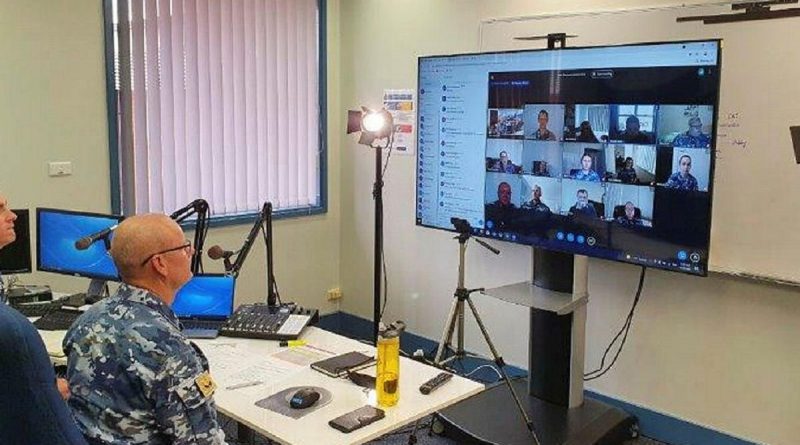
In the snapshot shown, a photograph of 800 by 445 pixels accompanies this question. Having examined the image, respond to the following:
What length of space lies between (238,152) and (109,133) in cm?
78

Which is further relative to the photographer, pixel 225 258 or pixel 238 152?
pixel 238 152

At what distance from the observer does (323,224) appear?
498 cm

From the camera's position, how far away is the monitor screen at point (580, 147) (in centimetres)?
280

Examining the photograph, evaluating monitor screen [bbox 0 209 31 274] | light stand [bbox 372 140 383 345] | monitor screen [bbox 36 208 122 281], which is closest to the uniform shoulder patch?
monitor screen [bbox 36 208 122 281]

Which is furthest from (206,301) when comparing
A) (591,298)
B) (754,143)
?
(754,143)

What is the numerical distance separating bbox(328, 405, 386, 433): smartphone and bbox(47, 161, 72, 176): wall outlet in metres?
2.34

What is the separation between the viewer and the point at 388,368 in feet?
7.51

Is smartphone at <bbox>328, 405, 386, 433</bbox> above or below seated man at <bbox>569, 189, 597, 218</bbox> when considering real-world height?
below

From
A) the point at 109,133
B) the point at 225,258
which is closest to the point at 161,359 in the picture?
the point at 225,258

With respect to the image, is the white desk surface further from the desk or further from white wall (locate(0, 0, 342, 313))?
white wall (locate(0, 0, 342, 313))

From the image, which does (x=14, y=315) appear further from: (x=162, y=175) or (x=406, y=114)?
(x=406, y=114)

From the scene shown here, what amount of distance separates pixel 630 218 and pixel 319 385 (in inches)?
55.1

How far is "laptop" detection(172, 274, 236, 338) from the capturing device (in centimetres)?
295

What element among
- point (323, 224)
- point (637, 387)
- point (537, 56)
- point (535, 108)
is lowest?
point (637, 387)
